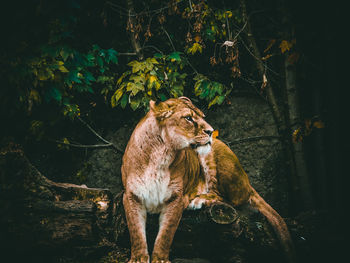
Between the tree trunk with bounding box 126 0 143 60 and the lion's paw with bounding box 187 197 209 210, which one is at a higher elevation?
the tree trunk with bounding box 126 0 143 60

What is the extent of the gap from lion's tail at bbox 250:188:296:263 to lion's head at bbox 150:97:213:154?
103 cm

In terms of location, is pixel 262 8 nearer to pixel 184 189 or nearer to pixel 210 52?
pixel 210 52

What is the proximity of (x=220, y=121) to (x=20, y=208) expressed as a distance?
10.7 ft

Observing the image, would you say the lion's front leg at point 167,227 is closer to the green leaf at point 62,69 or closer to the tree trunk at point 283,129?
the green leaf at point 62,69

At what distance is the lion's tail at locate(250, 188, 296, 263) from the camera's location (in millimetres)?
3389

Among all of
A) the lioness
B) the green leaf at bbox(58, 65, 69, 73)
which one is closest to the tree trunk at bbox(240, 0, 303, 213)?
the lioness

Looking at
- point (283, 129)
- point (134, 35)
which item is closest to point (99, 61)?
point (134, 35)

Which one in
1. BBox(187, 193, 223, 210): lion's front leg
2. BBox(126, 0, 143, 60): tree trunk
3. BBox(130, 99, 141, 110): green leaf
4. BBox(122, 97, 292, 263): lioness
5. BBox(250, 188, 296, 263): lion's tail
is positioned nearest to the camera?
BBox(122, 97, 292, 263): lioness

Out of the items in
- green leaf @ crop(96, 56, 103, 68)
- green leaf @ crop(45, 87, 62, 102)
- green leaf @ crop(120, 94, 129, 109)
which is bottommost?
green leaf @ crop(120, 94, 129, 109)

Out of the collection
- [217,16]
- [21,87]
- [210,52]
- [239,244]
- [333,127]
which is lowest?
[239,244]

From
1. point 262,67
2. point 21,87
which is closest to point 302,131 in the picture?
point 262,67

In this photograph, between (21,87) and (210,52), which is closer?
(21,87)

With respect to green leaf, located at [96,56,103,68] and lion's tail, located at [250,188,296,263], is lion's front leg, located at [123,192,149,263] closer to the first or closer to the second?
lion's tail, located at [250,188,296,263]

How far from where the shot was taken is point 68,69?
12.2 ft
